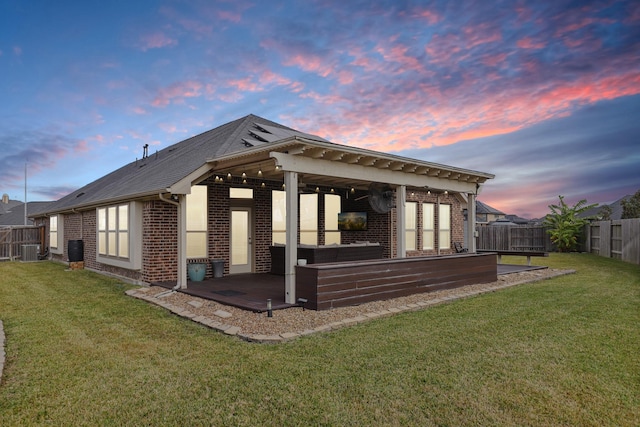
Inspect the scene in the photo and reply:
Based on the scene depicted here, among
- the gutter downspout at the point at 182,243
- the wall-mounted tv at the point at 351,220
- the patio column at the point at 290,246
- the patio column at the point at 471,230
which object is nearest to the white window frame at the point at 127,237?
the gutter downspout at the point at 182,243

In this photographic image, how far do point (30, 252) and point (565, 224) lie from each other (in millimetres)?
27416

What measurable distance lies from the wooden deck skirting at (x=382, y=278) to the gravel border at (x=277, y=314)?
0.18m

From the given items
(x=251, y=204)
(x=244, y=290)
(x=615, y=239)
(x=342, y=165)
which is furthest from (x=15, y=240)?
(x=615, y=239)

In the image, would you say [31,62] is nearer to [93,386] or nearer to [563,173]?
[93,386]

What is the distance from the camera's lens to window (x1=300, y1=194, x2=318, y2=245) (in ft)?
39.6

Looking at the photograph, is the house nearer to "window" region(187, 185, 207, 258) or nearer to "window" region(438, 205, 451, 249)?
"window" region(187, 185, 207, 258)

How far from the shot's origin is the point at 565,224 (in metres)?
21.0

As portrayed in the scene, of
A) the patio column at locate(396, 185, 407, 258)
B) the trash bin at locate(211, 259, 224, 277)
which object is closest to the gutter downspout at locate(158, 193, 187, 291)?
the trash bin at locate(211, 259, 224, 277)

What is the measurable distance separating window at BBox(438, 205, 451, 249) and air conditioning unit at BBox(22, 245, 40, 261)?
1817 cm

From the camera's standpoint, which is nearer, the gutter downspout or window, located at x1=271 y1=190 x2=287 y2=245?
the gutter downspout

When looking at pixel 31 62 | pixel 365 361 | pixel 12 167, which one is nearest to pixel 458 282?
pixel 365 361

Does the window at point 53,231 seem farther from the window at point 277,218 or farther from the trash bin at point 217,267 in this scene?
the window at point 277,218

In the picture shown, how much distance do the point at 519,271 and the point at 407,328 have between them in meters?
8.26

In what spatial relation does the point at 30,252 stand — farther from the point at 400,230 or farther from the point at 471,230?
the point at 471,230
